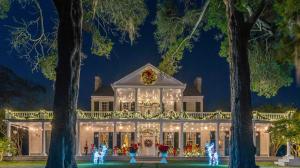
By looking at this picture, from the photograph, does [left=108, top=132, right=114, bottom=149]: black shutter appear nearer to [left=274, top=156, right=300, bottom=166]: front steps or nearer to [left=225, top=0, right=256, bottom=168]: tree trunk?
[left=274, top=156, right=300, bottom=166]: front steps

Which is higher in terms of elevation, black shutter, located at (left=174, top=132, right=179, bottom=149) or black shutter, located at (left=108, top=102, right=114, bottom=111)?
black shutter, located at (left=108, top=102, right=114, bottom=111)

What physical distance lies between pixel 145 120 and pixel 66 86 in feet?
87.6

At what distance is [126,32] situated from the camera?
24.2 m

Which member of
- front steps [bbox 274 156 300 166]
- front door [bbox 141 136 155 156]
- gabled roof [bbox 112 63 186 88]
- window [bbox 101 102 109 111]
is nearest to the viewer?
front steps [bbox 274 156 300 166]

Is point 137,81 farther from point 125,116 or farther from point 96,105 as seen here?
point 96,105

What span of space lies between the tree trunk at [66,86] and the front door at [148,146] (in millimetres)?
29825

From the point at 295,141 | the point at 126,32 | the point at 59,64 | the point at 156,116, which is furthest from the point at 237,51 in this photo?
the point at 156,116

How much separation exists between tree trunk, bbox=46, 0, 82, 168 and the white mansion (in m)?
25.9

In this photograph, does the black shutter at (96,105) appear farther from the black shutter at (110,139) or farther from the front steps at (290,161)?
the front steps at (290,161)

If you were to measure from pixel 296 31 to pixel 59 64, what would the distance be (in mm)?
7503

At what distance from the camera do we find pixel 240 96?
70.0 feet

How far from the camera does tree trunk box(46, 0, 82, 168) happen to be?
723 inches

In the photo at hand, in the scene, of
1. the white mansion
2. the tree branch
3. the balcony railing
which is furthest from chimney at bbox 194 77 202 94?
the tree branch

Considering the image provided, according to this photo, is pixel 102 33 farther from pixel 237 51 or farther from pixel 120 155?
pixel 120 155
